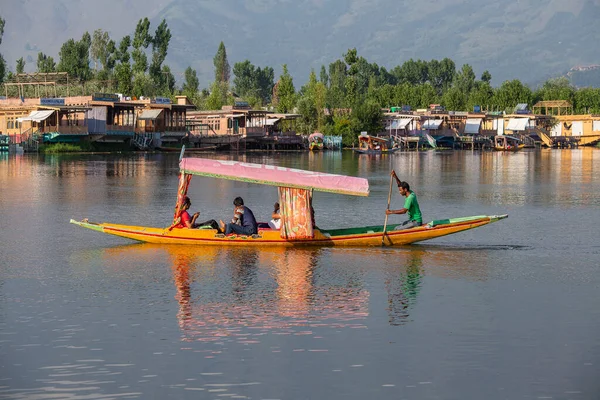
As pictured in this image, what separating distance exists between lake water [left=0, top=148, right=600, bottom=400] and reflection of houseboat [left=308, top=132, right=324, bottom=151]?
7799cm

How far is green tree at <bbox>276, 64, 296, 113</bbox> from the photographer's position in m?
133

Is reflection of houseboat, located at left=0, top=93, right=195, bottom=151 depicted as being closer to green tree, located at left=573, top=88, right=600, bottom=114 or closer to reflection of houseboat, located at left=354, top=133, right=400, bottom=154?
reflection of houseboat, located at left=354, top=133, right=400, bottom=154

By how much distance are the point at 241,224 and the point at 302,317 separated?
782 centimetres

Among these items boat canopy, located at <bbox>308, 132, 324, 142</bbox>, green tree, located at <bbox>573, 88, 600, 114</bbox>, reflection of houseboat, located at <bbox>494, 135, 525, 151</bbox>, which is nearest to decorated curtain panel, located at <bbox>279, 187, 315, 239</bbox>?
boat canopy, located at <bbox>308, 132, 324, 142</bbox>

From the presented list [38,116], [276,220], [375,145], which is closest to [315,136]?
[375,145]

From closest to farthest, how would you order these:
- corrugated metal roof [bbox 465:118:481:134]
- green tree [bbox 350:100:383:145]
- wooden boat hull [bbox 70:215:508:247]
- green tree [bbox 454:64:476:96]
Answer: wooden boat hull [bbox 70:215:508:247]
green tree [bbox 350:100:383:145]
corrugated metal roof [bbox 465:118:481:134]
green tree [bbox 454:64:476:96]

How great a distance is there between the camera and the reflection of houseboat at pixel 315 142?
365 ft

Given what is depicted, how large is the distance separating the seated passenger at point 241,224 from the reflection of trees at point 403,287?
4.11 meters

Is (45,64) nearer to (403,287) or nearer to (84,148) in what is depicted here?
(84,148)

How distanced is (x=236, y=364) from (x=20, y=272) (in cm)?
982

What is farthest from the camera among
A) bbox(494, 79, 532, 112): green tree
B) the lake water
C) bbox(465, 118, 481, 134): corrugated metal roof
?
bbox(494, 79, 532, 112): green tree

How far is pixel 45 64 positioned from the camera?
14012cm

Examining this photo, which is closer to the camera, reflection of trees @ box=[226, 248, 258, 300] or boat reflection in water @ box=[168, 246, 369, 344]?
boat reflection in water @ box=[168, 246, 369, 344]

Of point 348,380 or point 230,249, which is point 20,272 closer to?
point 230,249
